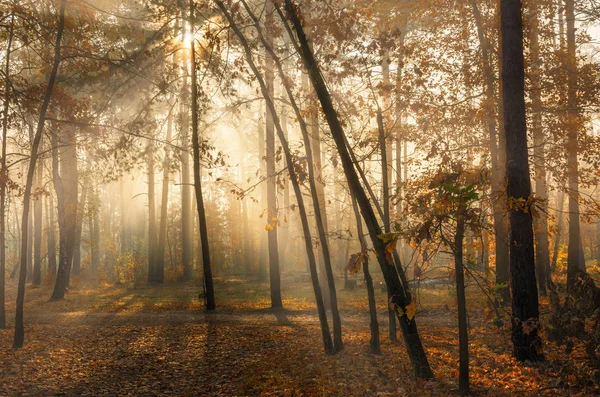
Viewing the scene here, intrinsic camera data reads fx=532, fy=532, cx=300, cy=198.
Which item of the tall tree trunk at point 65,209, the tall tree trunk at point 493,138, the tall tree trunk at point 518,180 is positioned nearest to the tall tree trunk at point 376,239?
the tall tree trunk at point 518,180

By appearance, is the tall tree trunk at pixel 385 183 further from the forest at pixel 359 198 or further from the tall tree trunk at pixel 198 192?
the tall tree trunk at pixel 198 192

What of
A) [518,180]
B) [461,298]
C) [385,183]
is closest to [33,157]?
[385,183]

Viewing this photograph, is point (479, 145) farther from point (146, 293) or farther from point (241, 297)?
point (146, 293)

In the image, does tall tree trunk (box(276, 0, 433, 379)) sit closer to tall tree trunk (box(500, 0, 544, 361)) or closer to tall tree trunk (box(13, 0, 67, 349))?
tall tree trunk (box(500, 0, 544, 361))

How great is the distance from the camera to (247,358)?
1084cm

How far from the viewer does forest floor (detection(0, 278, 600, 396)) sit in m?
8.41

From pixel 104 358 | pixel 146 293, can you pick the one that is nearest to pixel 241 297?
pixel 146 293

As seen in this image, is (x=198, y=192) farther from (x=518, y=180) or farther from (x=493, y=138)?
(x=518, y=180)

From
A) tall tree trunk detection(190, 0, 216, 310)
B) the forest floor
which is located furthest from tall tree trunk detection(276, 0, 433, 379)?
tall tree trunk detection(190, 0, 216, 310)

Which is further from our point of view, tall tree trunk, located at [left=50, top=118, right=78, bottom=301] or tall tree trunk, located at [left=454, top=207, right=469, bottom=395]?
tall tree trunk, located at [left=50, top=118, right=78, bottom=301]

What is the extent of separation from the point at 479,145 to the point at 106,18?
46.4ft

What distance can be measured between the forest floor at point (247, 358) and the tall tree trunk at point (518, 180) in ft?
1.72

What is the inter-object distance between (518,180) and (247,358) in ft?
20.5

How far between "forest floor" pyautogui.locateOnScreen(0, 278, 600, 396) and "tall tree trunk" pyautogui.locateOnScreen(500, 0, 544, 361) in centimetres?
52
